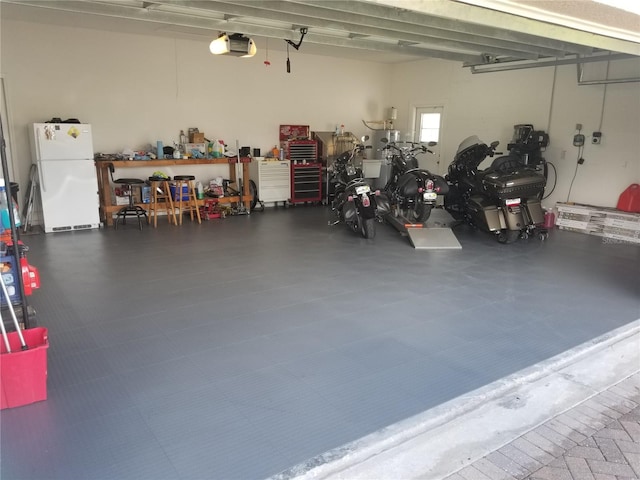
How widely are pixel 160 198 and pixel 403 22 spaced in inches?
188

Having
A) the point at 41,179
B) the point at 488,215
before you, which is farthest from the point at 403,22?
the point at 41,179

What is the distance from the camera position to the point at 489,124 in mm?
8508

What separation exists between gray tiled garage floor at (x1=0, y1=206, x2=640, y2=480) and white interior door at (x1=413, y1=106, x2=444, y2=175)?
3.98 meters

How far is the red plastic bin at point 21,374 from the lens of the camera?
2314mm

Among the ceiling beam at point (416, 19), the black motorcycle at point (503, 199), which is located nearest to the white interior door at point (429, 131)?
the black motorcycle at point (503, 199)

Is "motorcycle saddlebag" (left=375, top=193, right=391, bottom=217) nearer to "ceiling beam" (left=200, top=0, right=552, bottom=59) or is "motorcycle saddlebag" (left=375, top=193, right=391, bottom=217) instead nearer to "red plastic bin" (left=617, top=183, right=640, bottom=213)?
"ceiling beam" (left=200, top=0, right=552, bottom=59)

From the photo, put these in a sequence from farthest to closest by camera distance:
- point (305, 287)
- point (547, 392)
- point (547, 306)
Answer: point (305, 287), point (547, 306), point (547, 392)

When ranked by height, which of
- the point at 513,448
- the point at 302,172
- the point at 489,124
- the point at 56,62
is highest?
the point at 56,62

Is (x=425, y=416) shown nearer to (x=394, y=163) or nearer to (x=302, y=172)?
(x=394, y=163)

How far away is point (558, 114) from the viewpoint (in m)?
7.48

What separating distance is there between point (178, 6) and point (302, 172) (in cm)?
506

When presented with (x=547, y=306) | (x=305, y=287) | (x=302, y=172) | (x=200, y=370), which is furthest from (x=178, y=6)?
(x=302, y=172)

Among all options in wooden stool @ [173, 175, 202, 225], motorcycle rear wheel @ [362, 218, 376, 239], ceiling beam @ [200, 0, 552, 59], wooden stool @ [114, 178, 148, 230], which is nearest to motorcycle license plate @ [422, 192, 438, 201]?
motorcycle rear wheel @ [362, 218, 376, 239]

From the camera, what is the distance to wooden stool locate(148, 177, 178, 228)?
23.4 feet
